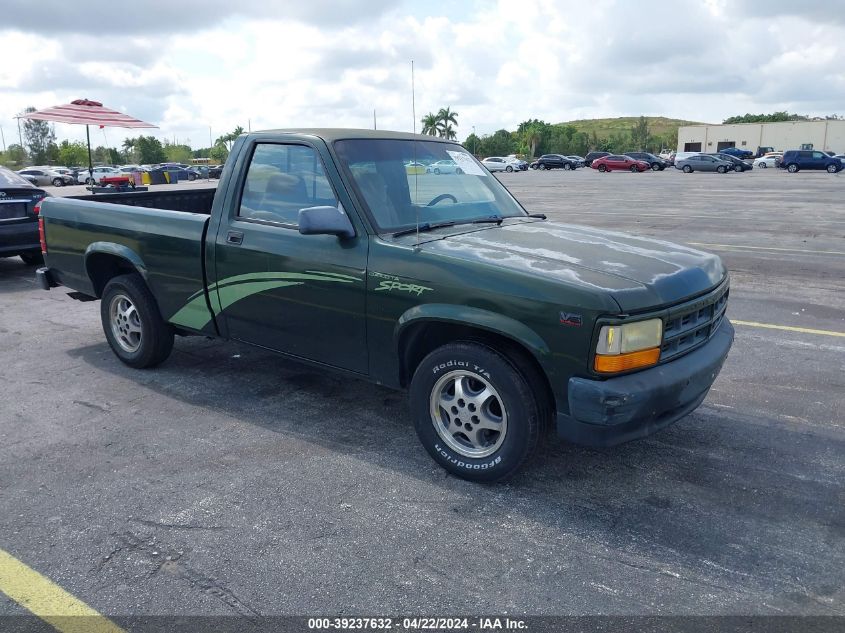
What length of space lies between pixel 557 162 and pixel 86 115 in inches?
2264

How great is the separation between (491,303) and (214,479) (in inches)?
70.7

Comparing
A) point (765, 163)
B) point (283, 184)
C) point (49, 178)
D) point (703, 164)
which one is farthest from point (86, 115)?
point (765, 163)

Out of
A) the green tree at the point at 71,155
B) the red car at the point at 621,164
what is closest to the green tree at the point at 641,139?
the red car at the point at 621,164

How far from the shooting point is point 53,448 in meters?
4.24

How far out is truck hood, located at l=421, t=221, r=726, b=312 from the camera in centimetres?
334

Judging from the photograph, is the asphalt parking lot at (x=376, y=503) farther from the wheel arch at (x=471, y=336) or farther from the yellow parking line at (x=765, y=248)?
the yellow parking line at (x=765, y=248)

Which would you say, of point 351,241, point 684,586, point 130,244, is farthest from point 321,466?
point 130,244

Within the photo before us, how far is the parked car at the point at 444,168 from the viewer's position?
4629 mm

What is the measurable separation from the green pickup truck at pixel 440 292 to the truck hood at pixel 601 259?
0.6 inches

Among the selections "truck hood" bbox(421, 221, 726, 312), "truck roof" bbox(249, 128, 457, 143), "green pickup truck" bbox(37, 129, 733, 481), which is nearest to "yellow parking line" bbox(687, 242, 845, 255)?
"green pickup truck" bbox(37, 129, 733, 481)

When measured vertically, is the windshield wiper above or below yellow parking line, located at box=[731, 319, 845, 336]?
above

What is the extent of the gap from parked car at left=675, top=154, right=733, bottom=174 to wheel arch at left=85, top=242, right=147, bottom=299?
164ft

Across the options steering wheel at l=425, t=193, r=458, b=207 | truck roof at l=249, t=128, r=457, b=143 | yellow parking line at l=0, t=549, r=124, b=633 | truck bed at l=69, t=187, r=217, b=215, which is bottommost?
yellow parking line at l=0, t=549, r=124, b=633

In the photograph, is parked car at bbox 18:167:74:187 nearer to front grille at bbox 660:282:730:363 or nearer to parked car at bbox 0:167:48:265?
parked car at bbox 0:167:48:265
